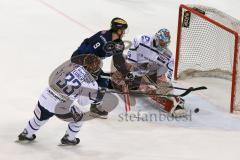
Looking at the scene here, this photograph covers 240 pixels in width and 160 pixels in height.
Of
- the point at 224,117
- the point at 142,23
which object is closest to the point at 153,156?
the point at 224,117

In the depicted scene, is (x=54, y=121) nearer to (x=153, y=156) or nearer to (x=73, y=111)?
(x=73, y=111)

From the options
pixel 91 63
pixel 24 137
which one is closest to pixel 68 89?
pixel 91 63

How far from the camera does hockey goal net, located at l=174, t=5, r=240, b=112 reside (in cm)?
637

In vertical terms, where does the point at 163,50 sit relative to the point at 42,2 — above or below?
below

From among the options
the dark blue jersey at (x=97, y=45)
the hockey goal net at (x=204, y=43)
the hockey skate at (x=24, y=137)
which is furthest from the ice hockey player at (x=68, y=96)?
the hockey goal net at (x=204, y=43)

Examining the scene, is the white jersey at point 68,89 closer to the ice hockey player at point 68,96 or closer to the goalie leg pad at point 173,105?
the ice hockey player at point 68,96

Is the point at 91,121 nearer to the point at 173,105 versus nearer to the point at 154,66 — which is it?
the point at 173,105

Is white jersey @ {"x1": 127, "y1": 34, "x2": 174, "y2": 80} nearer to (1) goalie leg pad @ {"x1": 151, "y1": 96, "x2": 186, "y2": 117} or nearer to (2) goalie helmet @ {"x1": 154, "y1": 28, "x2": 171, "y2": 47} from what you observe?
(2) goalie helmet @ {"x1": 154, "y1": 28, "x2": 171, "y2": 47}

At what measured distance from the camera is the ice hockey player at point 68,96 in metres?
4.36

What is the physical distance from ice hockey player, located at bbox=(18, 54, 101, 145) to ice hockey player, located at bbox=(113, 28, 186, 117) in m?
1.30

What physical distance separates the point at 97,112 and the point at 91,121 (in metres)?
0.22

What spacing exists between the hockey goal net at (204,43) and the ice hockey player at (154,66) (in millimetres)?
721

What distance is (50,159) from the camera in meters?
4.29

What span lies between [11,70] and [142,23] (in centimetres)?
309
